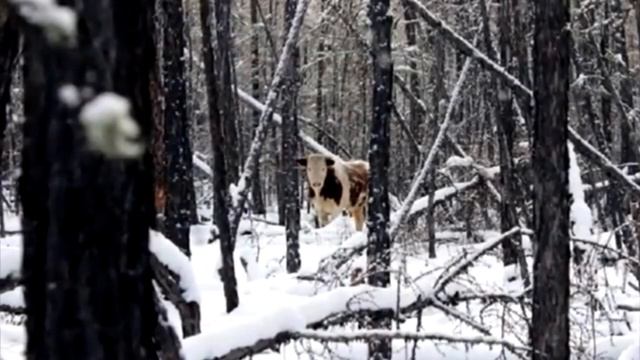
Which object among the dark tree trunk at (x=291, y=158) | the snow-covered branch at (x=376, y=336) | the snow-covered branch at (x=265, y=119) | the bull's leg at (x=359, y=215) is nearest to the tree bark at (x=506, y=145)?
the snow-covered branch at (x=265, y=119)

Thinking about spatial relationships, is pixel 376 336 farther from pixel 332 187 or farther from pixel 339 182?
pixel 332 187

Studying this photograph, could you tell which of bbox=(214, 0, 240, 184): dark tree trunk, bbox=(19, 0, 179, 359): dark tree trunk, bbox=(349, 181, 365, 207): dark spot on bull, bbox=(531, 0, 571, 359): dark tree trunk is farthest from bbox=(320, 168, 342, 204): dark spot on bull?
bbox=(19, 0, 179, 359): dark tree trunk

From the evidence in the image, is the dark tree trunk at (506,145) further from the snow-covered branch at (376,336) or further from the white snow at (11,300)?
the white snow at (11,300)

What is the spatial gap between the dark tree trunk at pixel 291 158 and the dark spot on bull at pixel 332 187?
43cm

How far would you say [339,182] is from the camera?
52.6 feet

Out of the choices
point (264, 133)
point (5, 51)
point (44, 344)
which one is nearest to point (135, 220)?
point (44, 344)

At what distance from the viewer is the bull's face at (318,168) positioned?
16.0 m

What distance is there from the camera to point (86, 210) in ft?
7.55

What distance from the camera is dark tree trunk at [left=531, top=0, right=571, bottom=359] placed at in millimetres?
5754

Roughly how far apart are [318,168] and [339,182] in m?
0.36

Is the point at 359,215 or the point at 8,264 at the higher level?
the point at 8,264

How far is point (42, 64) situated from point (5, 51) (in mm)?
803

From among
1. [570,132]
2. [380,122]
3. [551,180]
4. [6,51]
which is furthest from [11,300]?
[570,132]

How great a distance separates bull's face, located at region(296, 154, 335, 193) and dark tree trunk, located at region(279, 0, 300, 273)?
31cm
